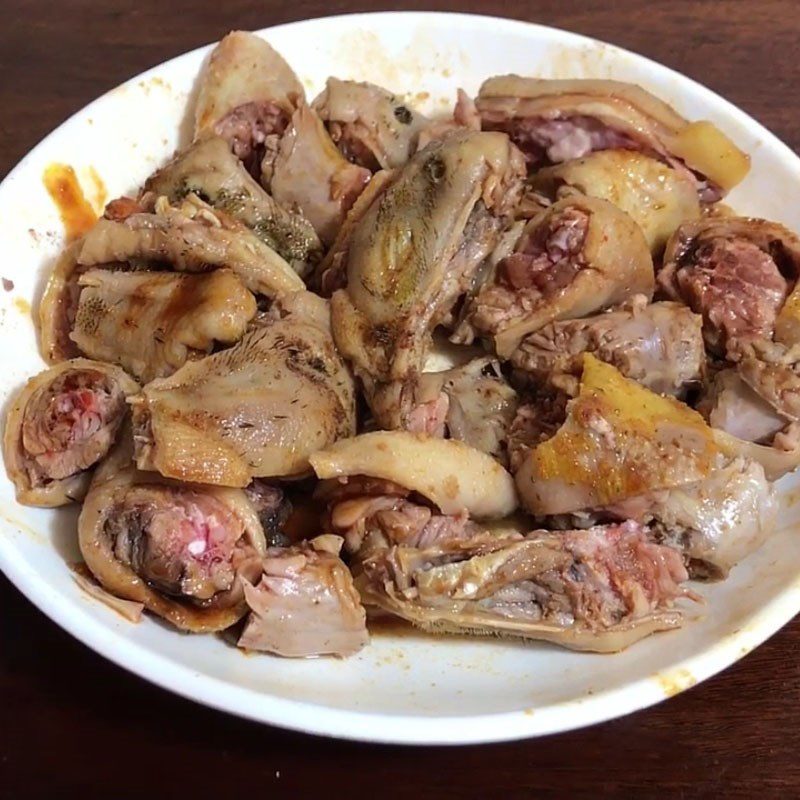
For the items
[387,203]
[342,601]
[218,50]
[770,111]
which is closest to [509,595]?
[342,601]

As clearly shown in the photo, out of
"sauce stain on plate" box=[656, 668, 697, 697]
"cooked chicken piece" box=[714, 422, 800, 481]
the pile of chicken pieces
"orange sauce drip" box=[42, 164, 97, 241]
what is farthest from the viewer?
"orange sauce drip" box=[42, 164, 97, 241]

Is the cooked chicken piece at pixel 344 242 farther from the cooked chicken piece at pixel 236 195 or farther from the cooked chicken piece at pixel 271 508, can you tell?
the cooked chicken piece at pixel 271 508

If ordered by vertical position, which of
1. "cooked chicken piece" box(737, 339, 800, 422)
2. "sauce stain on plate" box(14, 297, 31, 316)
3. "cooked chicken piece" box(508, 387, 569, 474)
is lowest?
"sauce stain on plate" box(14, 297, 31, 316)

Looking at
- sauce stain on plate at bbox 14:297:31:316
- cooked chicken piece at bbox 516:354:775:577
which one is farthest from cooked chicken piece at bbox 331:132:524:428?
sauce stain on plate at bbox 14:297:31:316

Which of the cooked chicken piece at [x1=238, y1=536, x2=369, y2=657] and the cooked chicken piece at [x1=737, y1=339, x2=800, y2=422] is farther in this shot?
the cooked chicken piece at [x1=737, y1=339, x2=800, y2=422]

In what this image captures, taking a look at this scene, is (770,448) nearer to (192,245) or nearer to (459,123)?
(459,123)

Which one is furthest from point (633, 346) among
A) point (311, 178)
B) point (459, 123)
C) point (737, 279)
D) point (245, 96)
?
point (245, 96)

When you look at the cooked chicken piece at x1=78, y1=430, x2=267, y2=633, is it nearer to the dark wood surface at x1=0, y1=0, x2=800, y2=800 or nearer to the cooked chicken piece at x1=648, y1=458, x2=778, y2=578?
the dark wood surface at x1=0, y1=0, x2=800, y2=800
